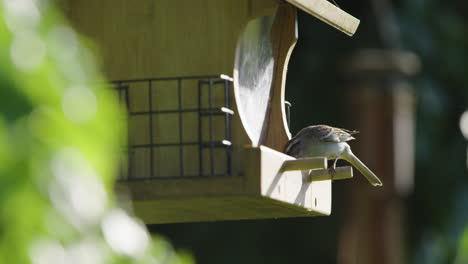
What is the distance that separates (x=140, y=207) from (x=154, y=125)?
36 centimetres

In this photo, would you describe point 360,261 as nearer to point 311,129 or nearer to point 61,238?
point 311,129

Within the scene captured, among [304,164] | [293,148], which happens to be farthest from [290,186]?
[293,148]

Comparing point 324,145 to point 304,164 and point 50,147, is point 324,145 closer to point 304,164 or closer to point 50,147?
point 304,164

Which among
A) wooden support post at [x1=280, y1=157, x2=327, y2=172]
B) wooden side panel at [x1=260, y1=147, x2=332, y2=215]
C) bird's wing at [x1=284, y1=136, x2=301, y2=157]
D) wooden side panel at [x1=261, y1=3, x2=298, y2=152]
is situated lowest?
wooden side panel at [x1=260, y1=147, x2=332, y2=215]

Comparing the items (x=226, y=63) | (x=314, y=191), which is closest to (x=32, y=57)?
(x=226, y=63)

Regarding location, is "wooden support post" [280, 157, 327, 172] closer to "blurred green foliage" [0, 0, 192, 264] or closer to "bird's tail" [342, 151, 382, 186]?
"bird's tail" [342, 151, 382, 186]

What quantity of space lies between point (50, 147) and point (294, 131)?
7.83 meters

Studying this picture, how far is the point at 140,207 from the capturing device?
3.99 meters

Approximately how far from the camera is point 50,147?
117 centimetres

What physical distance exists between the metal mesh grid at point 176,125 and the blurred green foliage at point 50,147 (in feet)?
9.01

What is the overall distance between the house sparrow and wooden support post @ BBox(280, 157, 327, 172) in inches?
27.5

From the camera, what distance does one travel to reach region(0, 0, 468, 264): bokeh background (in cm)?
115

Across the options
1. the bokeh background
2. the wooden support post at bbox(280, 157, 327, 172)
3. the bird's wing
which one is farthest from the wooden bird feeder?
the bokeh background

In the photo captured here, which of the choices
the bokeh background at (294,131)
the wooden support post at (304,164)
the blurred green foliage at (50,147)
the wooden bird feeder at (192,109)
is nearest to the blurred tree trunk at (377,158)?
the bokeh background at (294,131)
